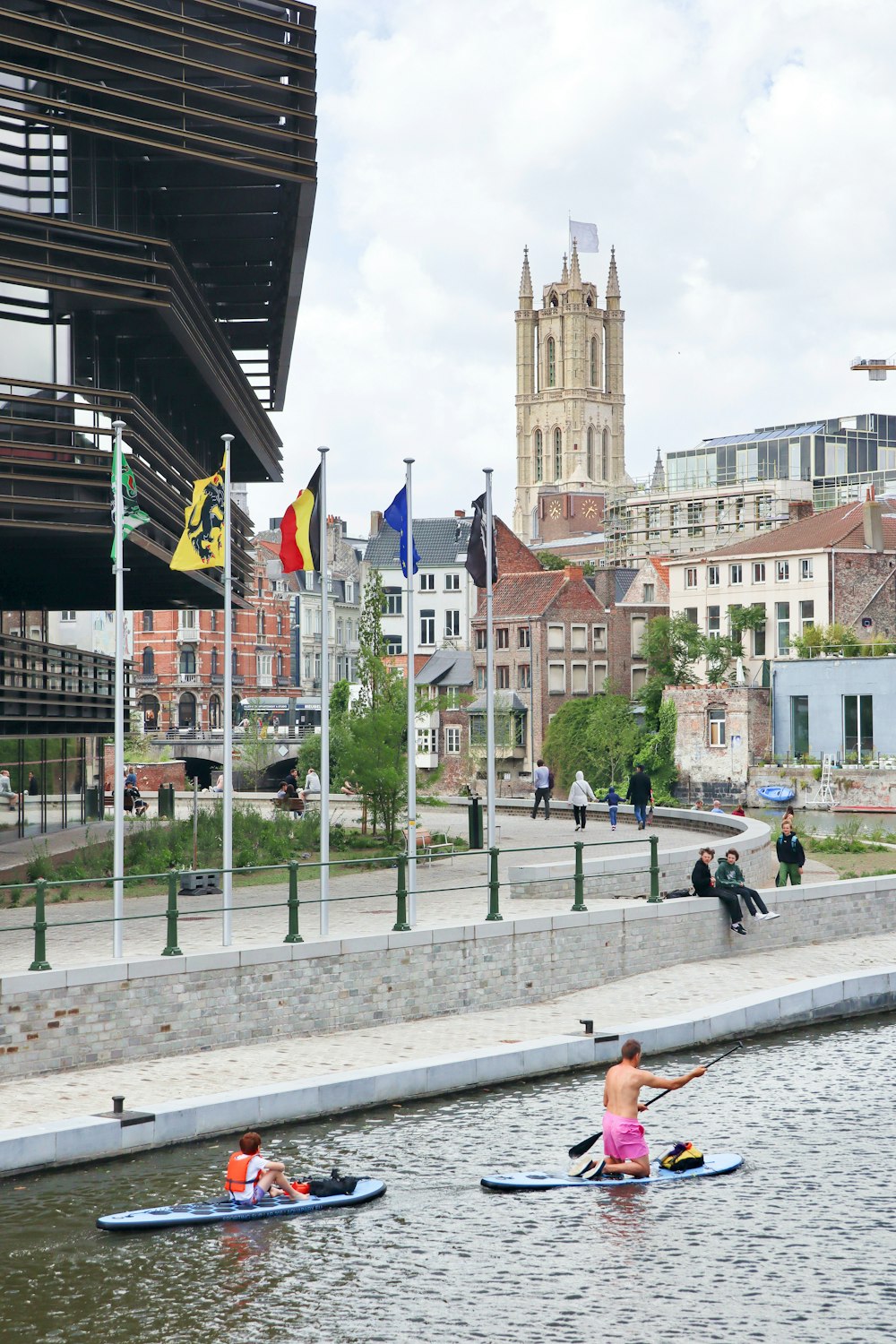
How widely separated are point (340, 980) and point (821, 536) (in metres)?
61.2

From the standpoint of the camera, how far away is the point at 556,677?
283ft

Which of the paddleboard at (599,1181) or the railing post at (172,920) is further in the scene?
the railing post at (172,920)

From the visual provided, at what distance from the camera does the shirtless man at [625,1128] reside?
15992mm

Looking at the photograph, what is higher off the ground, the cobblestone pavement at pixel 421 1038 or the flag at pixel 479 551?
the flag at pixel 479 551

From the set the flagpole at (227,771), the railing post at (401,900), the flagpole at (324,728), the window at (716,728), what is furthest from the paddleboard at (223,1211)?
the window at (716,728)

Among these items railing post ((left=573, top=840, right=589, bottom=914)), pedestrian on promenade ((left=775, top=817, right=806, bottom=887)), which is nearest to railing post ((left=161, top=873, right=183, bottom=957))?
railing post ((left=573, top=840, right=589, bottom=914))

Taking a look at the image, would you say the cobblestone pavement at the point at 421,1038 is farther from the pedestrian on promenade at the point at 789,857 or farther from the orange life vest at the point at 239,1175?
the orange life vest at the point at 239,1175

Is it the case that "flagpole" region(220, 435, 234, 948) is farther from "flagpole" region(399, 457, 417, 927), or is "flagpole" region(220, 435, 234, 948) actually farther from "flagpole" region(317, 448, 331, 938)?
"flagpole" region(399, 457, 417, 927)

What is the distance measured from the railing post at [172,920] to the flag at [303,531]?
213 inches

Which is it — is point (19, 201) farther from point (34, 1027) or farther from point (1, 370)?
point (34, 1027)

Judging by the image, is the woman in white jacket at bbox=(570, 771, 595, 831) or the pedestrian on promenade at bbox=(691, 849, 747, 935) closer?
the pedestrian on promenade at bbox=(691, 849, 747, 935)

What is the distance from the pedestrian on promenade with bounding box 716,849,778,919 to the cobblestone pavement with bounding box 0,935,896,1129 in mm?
863

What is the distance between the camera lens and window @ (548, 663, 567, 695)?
86.0m

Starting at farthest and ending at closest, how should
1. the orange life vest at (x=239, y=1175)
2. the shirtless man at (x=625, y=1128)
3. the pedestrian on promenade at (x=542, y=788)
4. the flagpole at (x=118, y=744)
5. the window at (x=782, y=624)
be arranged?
the window at (x=782, y=624) < the pedestrian on promenade at (x=542, y=788) < the flagpole at (x=118, y=744) < the shirtless man at (x=625, y=1128) < the orange life vest at (x=239, y=1175)
